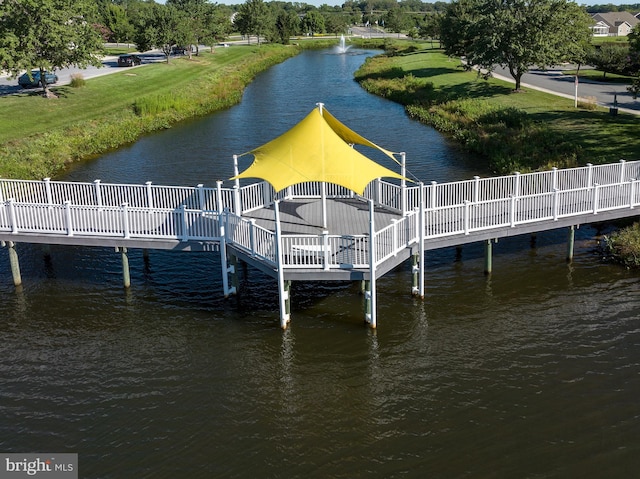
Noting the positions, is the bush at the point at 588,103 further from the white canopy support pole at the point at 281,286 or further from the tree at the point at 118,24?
the tree at the point at 118,24

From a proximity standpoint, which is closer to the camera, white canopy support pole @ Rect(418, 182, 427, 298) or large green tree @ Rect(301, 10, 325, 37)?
white canopy support pole @ Rect(418, 182, 427, 298)

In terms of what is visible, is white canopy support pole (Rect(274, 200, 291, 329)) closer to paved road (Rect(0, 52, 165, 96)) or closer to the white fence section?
the white fence section

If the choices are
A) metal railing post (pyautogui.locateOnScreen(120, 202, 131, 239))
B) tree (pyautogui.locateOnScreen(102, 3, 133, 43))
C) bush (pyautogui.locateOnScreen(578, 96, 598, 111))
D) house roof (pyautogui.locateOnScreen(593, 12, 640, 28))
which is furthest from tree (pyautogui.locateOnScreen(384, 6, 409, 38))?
metal railing post (pyautogui.locateOnScreen(120, 202, 131, 239))

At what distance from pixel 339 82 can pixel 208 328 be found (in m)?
66.1

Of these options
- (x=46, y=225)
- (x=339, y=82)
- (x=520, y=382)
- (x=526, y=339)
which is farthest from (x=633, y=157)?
(x=339, y=82)

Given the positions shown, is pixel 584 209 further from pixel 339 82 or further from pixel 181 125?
pixel 339 82

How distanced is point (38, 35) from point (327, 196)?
36.1 meters

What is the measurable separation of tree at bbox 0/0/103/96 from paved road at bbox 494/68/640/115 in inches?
1520

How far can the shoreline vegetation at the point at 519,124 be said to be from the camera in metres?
35.7

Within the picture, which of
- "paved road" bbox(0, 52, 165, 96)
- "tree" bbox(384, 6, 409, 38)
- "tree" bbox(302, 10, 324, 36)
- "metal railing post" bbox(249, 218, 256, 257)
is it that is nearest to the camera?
"metal railing post" bbox(249, 218, 256, 257)

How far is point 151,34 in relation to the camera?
80.6 m

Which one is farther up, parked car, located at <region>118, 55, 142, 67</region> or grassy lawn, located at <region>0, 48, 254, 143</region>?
parked car, located at <region>118, 55, 142, 67</region>

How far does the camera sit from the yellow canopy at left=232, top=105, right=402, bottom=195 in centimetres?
2139

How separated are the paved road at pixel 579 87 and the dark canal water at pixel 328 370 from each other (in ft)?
83.3
